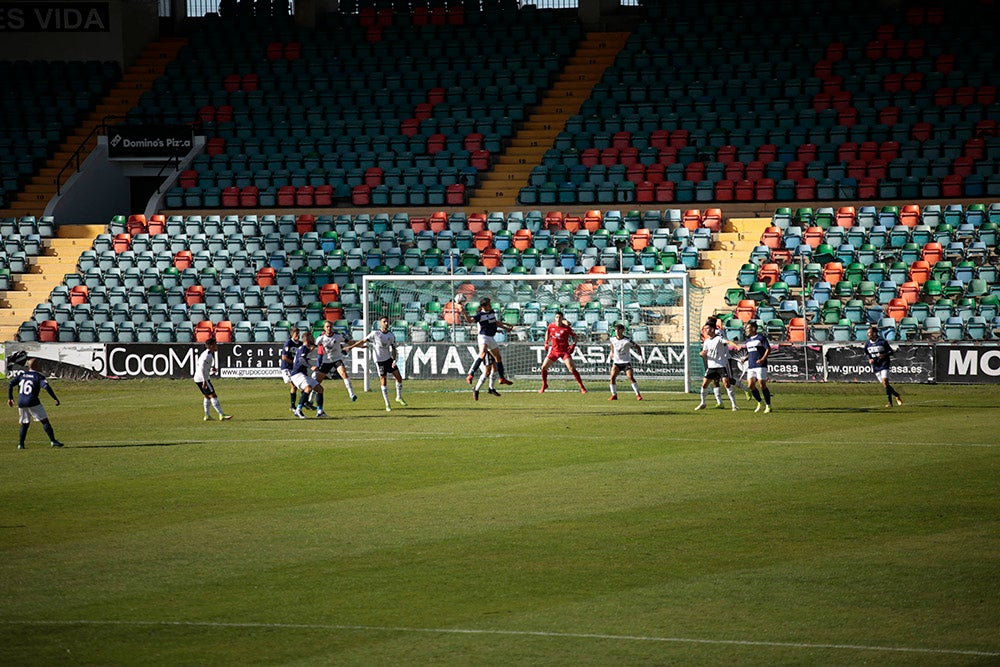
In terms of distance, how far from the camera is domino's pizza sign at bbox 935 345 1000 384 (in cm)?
3016

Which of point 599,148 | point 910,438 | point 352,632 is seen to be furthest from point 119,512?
point 599,148

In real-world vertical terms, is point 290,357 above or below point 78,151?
below

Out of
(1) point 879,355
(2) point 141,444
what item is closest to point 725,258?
(1) point 879,355

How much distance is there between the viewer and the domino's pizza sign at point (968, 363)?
98.9ft

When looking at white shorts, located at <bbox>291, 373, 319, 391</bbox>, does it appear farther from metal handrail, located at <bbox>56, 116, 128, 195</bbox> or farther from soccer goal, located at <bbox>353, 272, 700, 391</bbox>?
metal handrail, located at <bbox>56, 116, 128, 195</bbox>

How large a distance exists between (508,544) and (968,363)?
2034 cm

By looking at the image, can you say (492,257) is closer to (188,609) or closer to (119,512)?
(119,512)

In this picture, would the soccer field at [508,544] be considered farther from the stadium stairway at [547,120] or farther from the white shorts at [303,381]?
the stadium stairway at [547,120]

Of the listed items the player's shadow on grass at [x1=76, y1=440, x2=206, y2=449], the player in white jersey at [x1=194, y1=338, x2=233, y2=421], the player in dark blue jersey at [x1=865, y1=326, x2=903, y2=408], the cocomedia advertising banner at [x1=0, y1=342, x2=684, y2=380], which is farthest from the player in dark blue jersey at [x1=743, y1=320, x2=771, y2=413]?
the player's shadow on grass at [x1=76, y1=440, x2=206, y2=449]

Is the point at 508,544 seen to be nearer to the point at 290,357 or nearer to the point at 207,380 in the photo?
the point at 207,380

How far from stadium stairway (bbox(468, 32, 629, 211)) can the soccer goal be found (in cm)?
789

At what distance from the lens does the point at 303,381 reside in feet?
83.2

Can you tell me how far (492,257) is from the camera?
3722cm

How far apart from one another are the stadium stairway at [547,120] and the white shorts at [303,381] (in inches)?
654
